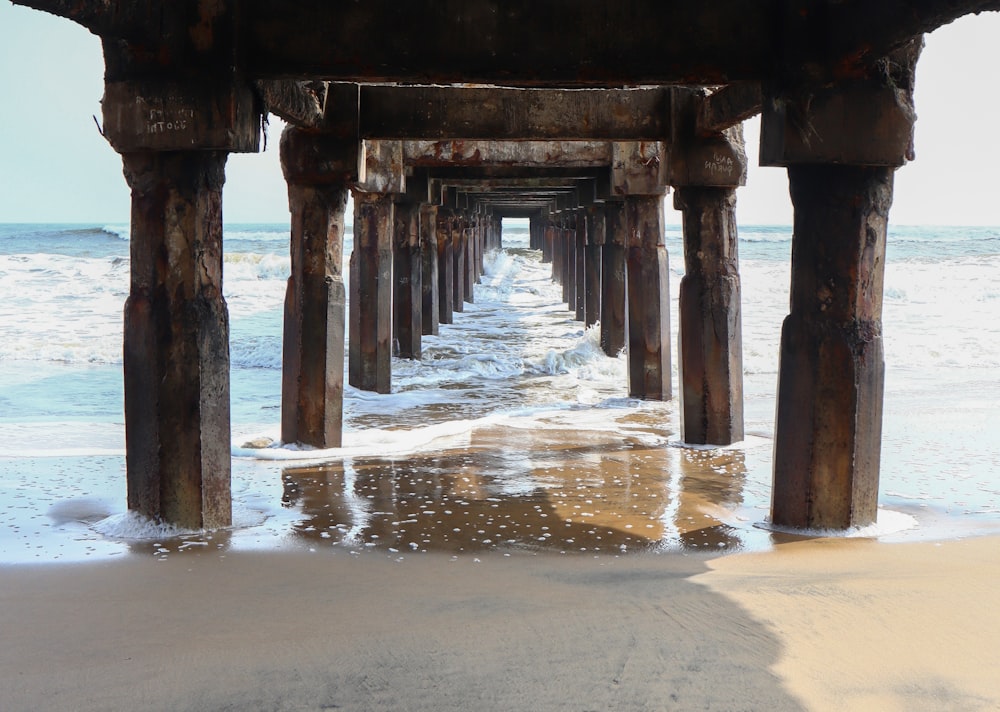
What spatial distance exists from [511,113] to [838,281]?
10.4ft

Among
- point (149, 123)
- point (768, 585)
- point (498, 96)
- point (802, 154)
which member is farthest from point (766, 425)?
point (149, 123)

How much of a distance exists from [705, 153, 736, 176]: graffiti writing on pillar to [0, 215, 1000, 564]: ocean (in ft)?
6.29

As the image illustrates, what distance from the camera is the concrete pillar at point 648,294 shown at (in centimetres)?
921

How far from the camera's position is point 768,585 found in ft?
12.1

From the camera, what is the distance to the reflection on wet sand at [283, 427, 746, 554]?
4668 mm

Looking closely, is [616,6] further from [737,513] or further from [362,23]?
[737,513]

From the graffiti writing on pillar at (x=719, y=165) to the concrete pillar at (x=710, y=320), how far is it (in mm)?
154

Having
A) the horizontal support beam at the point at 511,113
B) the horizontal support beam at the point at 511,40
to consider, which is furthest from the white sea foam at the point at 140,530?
the horizontal support beam at the point at 511,113

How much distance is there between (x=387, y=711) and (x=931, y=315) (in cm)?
2199

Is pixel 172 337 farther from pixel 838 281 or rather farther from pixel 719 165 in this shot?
pixel 719 165

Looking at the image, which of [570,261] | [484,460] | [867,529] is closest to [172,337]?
[484,460]

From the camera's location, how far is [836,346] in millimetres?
4492

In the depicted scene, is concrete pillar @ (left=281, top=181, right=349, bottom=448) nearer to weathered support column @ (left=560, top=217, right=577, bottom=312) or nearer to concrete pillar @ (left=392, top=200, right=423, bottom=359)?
concrete pillar @ (left=392, top=200, right=423, bottom=359)

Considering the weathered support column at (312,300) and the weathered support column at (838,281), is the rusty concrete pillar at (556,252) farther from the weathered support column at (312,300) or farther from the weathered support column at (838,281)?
the weathered support column at (838,281)
